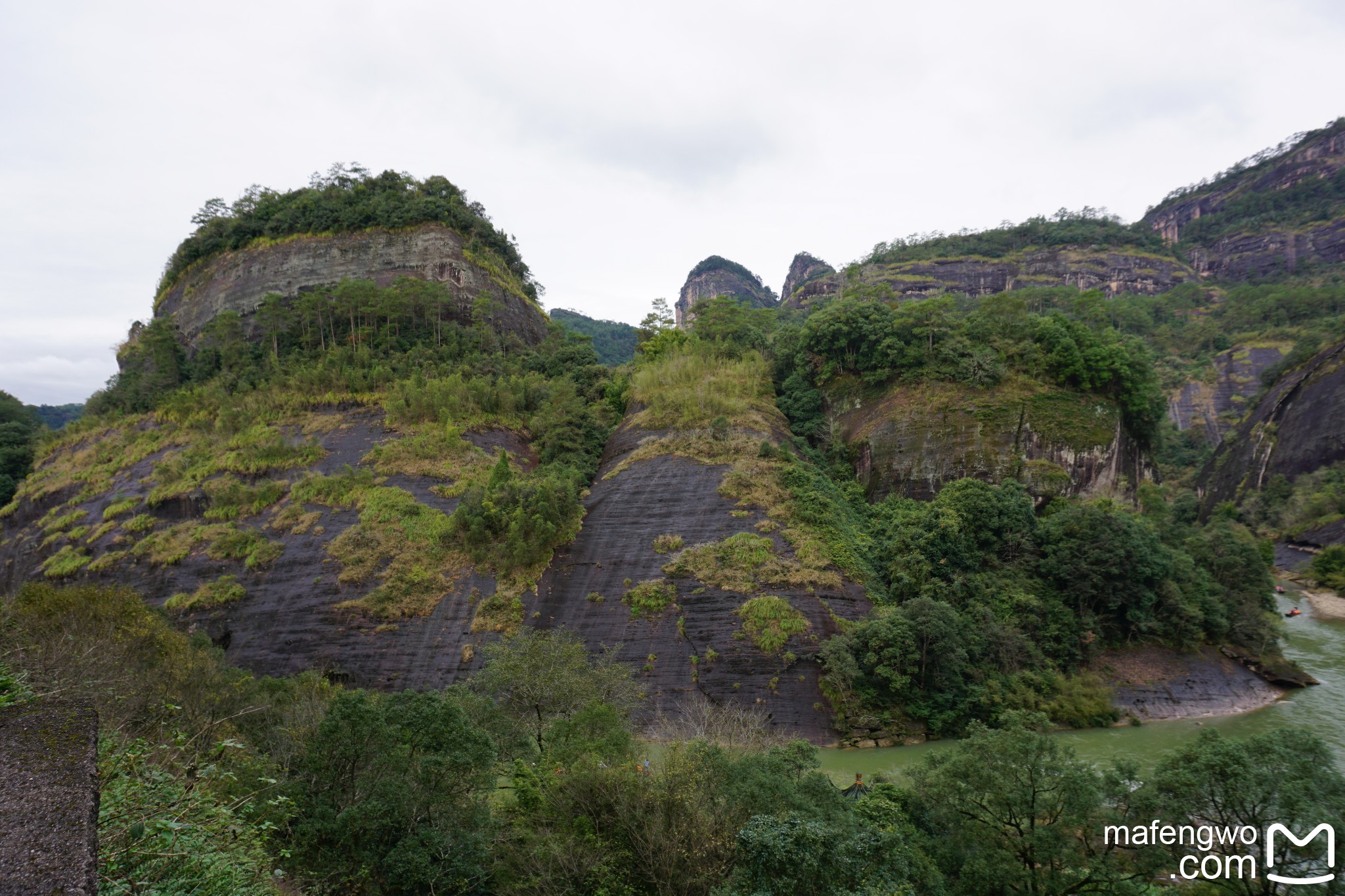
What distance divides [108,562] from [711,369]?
29.8 m

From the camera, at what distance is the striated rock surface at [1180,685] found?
20.3 metres

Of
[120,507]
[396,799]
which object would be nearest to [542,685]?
[396,799]

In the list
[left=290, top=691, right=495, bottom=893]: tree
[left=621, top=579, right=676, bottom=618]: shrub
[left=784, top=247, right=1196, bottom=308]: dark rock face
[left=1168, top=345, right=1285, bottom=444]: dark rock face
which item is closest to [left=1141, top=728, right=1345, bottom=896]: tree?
[left=290, top=691, right=495, bottom=893]: tree

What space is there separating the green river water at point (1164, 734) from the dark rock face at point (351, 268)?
109ft

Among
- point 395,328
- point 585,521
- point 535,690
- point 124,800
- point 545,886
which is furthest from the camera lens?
point 395,328

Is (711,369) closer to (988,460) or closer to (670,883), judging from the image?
(988,460)

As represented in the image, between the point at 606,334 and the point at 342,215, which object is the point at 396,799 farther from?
the point at 606,334

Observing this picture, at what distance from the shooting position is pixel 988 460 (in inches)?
1073

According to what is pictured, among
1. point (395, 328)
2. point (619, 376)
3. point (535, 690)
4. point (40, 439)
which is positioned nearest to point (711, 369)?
point (619, 376)

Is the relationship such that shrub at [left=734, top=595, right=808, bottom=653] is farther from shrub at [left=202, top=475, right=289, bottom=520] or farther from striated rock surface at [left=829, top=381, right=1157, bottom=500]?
shrub at [left=202, top=475, right=289, bottom=520]

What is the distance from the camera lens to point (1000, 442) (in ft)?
90.1

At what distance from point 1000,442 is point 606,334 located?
257 feet

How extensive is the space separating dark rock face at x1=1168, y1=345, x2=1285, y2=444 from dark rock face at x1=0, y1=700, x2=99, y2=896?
80059 millimetres

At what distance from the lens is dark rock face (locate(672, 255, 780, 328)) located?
12769cm
